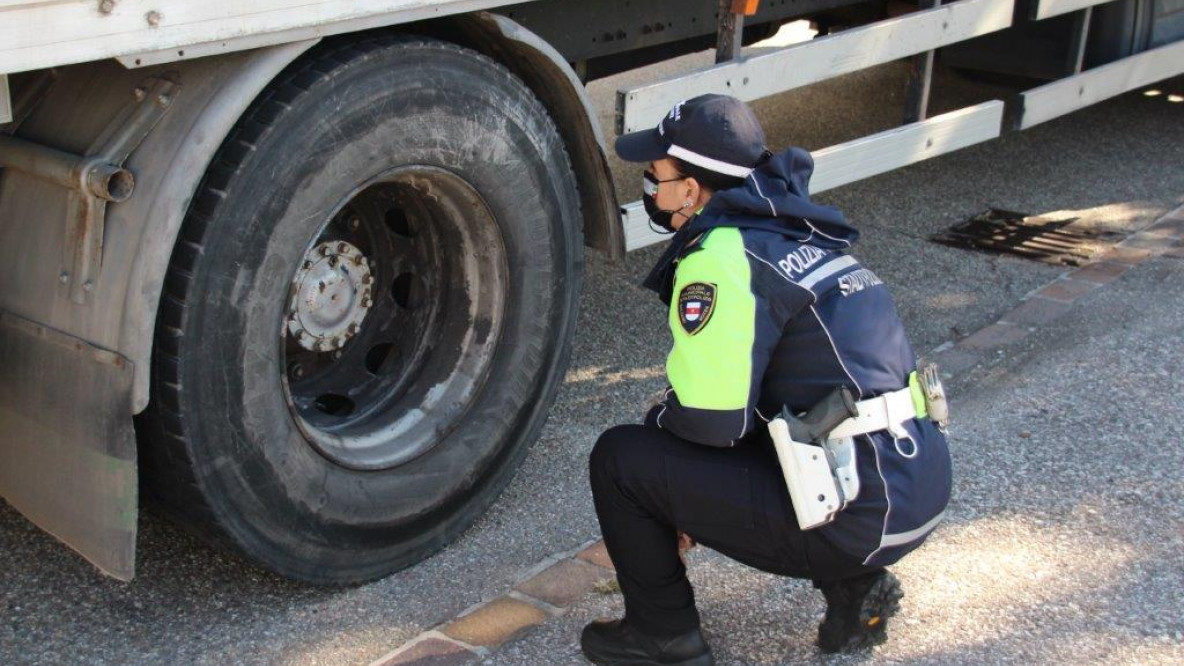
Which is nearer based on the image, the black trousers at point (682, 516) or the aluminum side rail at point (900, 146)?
the black trousers at point (682, 516)

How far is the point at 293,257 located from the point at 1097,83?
4177 millimetres

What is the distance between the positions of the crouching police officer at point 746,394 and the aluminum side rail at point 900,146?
3.86ft

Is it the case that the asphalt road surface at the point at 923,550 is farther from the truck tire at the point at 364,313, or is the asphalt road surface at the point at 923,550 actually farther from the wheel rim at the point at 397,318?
the wheel rim at the point at 397,318

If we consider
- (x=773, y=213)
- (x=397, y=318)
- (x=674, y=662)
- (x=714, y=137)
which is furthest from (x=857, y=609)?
(x=397, y=318)

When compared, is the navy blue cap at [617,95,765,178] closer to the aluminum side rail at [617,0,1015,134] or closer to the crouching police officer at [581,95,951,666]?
the crouching police officer at [581,95,951,666]

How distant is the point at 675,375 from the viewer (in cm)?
292

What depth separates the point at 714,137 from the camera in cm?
304

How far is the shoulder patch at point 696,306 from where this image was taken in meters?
2.84

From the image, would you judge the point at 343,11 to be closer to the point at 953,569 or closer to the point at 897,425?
the point at 897,425

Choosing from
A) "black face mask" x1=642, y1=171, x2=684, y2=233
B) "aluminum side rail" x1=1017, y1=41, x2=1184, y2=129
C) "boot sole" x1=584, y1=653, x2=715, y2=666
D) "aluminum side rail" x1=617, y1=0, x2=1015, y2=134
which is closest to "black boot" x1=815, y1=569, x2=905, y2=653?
"boot sole" x1=584, y1=653, x2=715, y2=666

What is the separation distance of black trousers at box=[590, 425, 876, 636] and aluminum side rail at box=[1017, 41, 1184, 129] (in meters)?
3.24

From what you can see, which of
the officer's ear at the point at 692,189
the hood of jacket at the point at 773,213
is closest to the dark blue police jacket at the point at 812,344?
the hood of jacket at the point at 773,213

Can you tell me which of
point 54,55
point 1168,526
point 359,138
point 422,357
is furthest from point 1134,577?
point 54,55

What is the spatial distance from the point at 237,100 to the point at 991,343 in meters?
3.11
